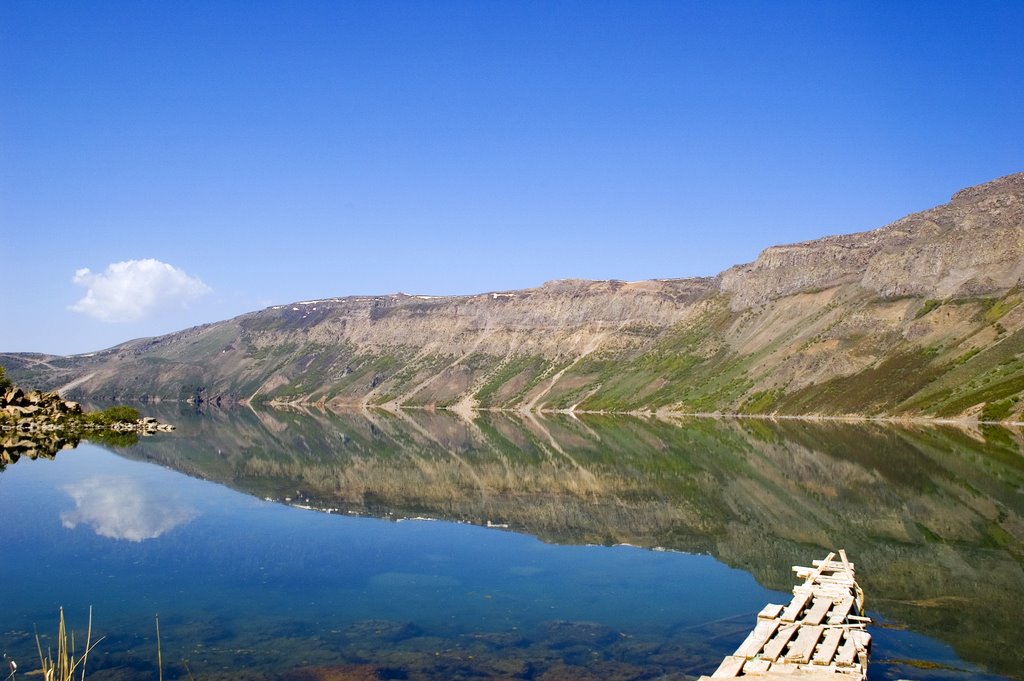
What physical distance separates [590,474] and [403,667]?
46355 millimetres

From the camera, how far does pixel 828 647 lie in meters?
17.7

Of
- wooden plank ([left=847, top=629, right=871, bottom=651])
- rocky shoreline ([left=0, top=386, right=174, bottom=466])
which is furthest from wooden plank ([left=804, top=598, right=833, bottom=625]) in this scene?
rocky shoreline ([left=0, top=386, right=174, bottom=466])

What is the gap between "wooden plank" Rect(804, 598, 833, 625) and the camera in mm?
19597

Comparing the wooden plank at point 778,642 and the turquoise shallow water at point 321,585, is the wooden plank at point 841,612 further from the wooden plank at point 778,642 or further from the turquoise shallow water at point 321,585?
the turquoise shallow water at point 321,585

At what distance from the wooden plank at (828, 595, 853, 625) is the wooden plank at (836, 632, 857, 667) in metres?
1.77

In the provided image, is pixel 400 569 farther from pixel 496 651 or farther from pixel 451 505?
pixel 451 505

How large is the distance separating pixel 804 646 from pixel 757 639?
968mm

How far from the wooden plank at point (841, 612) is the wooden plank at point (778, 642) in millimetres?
1541

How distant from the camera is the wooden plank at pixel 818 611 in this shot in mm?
19597

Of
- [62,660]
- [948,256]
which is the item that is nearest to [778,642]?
[62,660]

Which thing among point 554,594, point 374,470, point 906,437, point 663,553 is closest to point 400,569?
point 554,594

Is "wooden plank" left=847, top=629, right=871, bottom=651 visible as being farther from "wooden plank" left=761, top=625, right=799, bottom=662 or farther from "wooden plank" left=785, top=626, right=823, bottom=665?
"wooden plank" left=761, top=625, right=799, bottom=662

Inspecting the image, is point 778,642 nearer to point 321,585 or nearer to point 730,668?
point 730,668

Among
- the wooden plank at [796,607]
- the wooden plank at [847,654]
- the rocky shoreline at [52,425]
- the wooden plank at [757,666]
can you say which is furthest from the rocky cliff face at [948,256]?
the wooden plank at [757,666]
